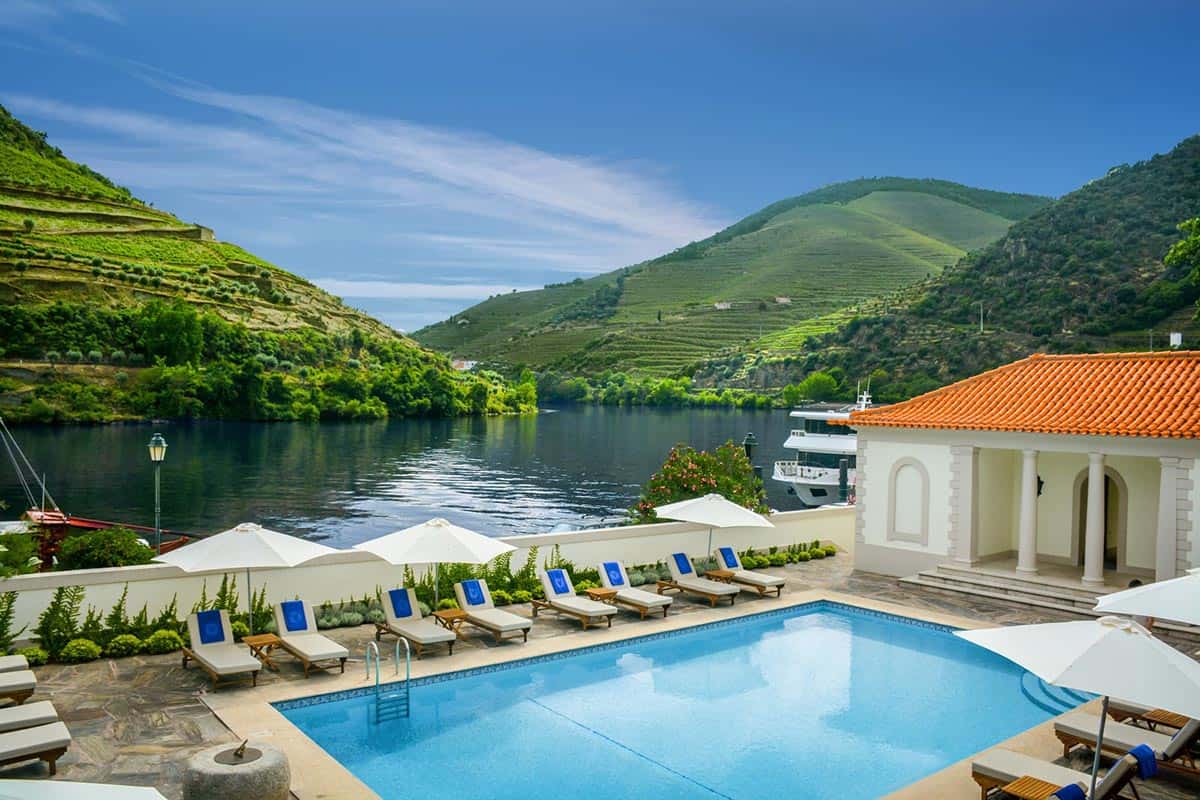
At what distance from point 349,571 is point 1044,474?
50.9 feet

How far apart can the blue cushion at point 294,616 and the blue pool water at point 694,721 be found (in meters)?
2.08

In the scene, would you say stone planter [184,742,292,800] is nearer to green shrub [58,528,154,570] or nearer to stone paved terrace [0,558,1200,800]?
stone paved terrace [0,558,1200,800]

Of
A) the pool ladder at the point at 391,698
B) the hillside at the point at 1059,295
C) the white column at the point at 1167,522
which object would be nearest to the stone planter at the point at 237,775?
the pool ladder at the point at 391,698

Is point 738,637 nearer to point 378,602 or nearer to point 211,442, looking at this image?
point 378,602

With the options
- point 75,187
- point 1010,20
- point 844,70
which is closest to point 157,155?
point 75,187

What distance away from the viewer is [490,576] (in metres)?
17.7

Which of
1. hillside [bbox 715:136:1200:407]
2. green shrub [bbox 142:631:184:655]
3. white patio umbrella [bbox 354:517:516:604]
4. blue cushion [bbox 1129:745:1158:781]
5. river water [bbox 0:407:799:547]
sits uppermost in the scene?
hillside [bbox 715:136:1200:407]

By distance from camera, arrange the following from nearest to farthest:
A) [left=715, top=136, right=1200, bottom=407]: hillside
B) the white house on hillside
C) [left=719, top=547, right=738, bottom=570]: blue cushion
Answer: the white house on hillside
[left=719, top=547, right=738, bottom=570]: blue cushion
[left=715, top=136, right=1200, bottom=407]: hillside

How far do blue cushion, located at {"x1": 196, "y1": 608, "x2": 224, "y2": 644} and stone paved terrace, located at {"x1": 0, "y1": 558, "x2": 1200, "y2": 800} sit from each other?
0.46 m

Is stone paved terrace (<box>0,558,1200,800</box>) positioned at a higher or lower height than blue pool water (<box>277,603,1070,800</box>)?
higher

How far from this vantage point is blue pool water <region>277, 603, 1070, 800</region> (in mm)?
10234

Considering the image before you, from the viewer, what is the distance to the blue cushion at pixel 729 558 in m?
19.8

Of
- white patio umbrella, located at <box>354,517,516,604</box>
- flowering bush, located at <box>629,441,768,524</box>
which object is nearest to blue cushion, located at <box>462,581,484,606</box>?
white patio umbrella, located at <box>354,517,516,604</box>

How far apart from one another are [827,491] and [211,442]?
55.9 m
